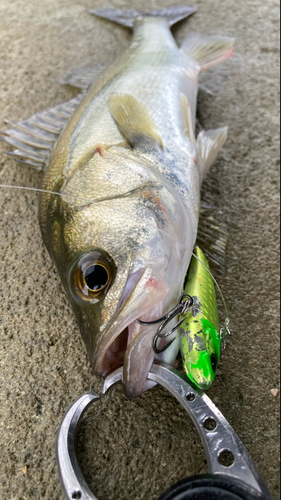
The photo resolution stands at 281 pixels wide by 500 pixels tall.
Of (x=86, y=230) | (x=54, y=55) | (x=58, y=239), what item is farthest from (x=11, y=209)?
(x=54, y=55)

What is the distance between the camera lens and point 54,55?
8.16ft

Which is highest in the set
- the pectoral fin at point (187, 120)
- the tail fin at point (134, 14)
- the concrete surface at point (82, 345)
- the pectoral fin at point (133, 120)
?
the tail fin at point (134, 14)

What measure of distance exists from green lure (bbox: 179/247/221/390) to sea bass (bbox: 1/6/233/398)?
0.22 ft

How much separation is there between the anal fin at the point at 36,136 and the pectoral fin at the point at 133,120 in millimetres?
321

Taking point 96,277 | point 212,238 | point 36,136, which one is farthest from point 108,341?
point 36,136

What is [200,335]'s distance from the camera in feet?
3.96

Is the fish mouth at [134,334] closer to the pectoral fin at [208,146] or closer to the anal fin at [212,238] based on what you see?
the anal fin at [212,238]

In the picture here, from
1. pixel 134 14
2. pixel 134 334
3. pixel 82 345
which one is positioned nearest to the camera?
pixel 134 334

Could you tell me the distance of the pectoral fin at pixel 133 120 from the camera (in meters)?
1.57

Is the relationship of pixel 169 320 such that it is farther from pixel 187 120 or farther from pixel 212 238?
pixel 187 120

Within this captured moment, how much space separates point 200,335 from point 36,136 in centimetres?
126

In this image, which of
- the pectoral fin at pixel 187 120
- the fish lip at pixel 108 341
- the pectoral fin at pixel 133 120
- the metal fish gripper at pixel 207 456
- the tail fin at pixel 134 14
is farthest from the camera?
the tail fin at pixel 134 14

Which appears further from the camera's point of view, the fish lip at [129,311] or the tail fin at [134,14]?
the tail fin at [134,14]

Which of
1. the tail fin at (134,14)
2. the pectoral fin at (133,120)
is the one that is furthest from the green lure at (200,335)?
the tail fin at (134,14)
